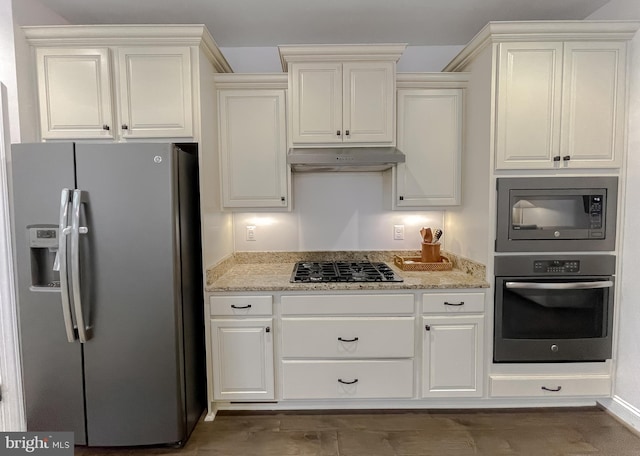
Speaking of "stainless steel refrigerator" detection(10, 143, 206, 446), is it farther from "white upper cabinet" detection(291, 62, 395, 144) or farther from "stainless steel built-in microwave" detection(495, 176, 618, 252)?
"stainless steel built-in microwave" detection(495, 176, 618, 252)

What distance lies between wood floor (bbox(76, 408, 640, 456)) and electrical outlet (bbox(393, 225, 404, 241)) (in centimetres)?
128

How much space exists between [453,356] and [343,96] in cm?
188

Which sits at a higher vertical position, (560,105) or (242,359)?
(560,105)

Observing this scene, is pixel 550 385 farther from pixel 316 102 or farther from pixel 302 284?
pixel 316 102

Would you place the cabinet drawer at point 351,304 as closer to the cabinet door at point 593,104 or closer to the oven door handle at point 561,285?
the oven door handle at point 561,285

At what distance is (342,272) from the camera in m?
2.30

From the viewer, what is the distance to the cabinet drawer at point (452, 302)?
2033 mm

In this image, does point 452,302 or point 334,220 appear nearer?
point 452,302

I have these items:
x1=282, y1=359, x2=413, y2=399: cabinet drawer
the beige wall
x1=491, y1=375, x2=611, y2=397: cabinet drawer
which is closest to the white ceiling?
the beige wall

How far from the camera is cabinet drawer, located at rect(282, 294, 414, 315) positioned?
2.03 m

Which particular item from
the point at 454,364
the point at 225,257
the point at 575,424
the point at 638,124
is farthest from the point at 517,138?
the point at 225,257

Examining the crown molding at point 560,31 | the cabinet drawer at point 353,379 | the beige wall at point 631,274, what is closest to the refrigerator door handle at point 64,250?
the cabinet drawer at point 353,379

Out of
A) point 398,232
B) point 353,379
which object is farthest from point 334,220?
point 353,379

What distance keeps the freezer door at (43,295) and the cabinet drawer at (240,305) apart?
0.72 m
